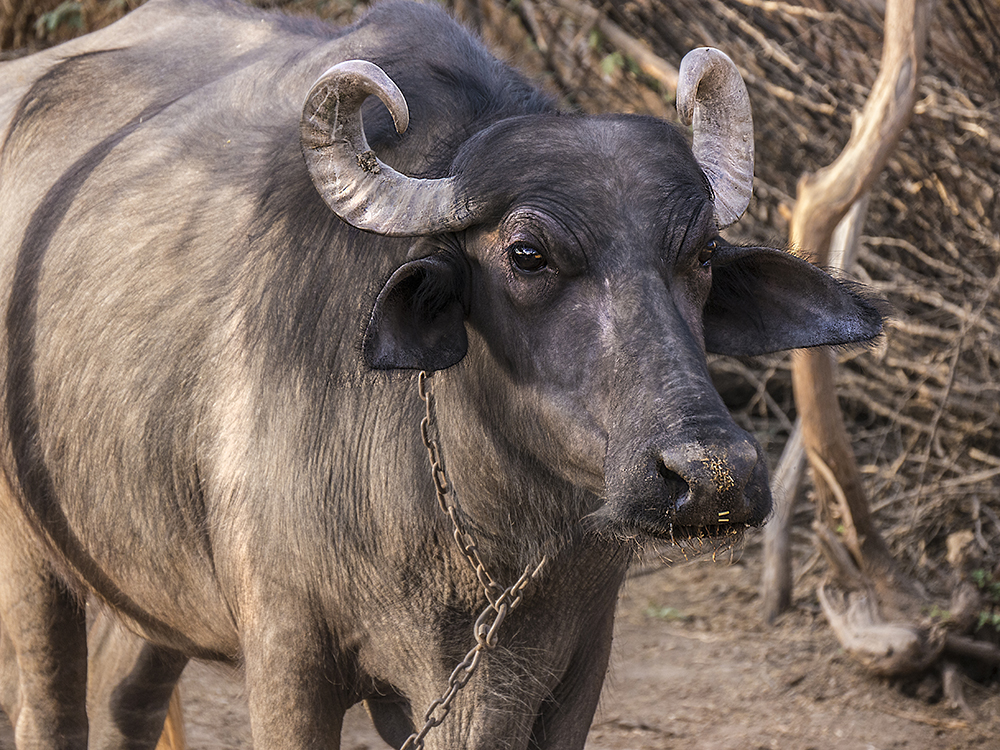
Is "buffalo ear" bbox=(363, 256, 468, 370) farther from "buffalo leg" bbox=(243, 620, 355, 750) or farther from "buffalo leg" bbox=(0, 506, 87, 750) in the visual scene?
"buffalo leg" bbox=(0, 506, 87, 750)

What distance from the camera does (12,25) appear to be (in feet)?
27.3

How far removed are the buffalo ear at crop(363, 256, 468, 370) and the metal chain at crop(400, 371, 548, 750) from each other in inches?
8.4

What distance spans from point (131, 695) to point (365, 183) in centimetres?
250

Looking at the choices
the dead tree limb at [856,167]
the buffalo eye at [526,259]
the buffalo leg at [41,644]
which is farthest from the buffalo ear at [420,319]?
the dead tree limb at [856,167]

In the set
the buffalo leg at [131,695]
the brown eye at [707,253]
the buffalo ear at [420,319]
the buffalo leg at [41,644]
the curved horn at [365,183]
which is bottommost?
the buffalo leg at [131,695]

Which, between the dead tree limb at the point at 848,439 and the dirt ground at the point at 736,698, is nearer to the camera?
the dead tree limb at the point at 848,439

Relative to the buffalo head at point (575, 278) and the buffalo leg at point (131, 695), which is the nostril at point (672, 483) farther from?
the buffalo leg at point (131, 695)

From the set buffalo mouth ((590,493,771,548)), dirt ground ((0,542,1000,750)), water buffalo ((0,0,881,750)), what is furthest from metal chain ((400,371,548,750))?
dirt ground ((0,542,1000,750))

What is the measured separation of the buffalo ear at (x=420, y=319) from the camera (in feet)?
8.25

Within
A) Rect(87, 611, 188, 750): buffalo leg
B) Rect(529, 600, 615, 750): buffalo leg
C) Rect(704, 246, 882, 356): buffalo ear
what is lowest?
Rect(87, 611, 188, 750): buffalo leg

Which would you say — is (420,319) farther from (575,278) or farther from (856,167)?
(856,167)

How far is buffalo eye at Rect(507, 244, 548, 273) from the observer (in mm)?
2506

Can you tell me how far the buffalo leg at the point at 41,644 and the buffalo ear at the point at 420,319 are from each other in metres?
2.01

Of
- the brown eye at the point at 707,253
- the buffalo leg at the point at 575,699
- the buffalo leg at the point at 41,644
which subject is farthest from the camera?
the buffalo leg at the point at 41,644
